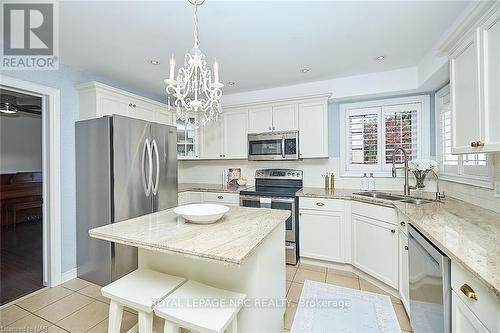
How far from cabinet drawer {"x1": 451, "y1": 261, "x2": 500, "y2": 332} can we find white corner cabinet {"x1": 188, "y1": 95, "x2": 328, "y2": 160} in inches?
85.1

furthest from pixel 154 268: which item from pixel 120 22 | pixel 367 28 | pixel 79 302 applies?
pixel 367 28

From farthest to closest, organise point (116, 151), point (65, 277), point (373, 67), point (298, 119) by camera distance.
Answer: point (298, 119) → point (373, 67) → point (65, 277) → point (116, 151)

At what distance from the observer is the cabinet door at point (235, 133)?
3.61m

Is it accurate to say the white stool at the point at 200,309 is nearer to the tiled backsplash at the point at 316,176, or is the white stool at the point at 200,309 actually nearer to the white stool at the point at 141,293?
the white stool at the point at 141,293

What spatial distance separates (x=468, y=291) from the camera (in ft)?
3.19

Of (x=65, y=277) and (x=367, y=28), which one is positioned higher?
(x=367, y=28)

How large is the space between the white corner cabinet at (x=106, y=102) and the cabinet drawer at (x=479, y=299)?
3.31 metres

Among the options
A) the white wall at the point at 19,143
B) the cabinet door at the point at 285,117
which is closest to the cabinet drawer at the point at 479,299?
the cabinet door at the point at 285,117

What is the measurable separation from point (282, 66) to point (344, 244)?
226 centimetres

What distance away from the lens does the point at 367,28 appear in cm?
196

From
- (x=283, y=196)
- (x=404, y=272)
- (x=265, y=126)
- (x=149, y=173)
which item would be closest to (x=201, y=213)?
(x=149, y=173)

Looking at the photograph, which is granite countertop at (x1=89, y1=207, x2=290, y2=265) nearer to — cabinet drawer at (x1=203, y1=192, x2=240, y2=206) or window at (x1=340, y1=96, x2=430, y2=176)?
cabinet drawer at (x1=203, y1=192, x2=240, y2=206)

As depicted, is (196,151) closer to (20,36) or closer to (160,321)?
(20,36)

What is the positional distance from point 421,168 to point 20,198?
→ 709cm
